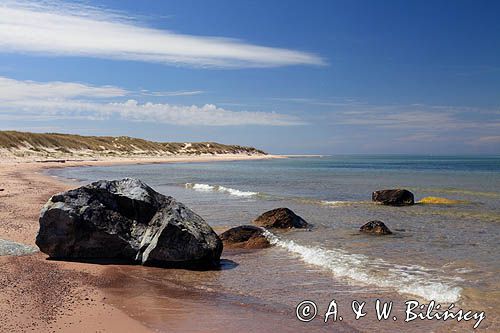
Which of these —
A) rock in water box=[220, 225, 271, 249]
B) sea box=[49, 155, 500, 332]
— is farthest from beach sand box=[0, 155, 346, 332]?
rock in water box=[220, 225, 271, 249]

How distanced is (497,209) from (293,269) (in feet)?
49.3

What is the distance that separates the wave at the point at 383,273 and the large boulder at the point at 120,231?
2.53 metres

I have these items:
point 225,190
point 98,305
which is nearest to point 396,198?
point 225,190

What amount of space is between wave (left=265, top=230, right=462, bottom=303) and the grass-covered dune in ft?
201

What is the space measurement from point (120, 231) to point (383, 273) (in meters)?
5.81

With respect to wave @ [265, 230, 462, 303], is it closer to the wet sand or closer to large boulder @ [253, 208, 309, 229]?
the wet sand

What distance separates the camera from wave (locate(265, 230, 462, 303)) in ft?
26.8

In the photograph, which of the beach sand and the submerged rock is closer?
the beach sand

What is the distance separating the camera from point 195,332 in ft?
20.3

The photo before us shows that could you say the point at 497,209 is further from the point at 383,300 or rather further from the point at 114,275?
the point at 114,275

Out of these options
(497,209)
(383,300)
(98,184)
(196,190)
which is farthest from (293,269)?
(196,190)

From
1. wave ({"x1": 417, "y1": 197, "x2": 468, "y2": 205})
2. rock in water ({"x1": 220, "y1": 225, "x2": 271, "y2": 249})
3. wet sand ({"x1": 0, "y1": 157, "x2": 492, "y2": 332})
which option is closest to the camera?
wet sand ({"x1": 0, "y1": 157, "x2": 492, "y2": 332})

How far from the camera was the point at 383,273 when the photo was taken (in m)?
9.53

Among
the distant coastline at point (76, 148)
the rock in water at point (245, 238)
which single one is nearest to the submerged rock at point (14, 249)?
the rock in water at point (245, 238)
